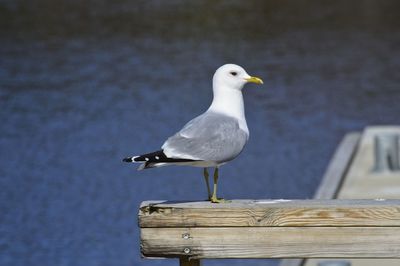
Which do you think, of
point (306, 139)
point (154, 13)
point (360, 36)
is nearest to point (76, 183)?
point (306, 139)

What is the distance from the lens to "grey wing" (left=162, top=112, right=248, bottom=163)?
4.32 meters

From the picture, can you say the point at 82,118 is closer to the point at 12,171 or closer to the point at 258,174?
the point at 12,171

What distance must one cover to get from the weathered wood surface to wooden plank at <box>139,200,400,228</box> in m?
5.74

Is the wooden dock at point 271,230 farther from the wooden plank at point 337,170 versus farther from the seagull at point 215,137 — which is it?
the wooden plank at point 337,170

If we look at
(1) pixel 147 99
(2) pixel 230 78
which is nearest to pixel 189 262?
(2) pixel 230 78

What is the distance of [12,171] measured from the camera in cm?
1430

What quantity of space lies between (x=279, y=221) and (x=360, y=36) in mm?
23414

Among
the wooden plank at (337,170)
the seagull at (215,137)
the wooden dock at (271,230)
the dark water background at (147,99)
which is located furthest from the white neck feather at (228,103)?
the wooden plank at (337,170)

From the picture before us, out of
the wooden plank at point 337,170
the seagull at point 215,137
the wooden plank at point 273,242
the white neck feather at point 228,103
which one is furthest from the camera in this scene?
the wooden plank at point 337,170

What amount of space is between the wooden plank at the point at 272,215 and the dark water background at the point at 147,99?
5560 mm

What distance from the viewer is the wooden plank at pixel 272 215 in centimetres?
395

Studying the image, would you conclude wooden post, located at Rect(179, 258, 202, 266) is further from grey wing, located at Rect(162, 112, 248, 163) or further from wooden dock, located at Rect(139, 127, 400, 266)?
grey wing, located at Rect(162, 112, 248, 163)

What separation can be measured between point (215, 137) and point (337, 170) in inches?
275

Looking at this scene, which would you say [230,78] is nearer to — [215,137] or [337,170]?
[215,137]
